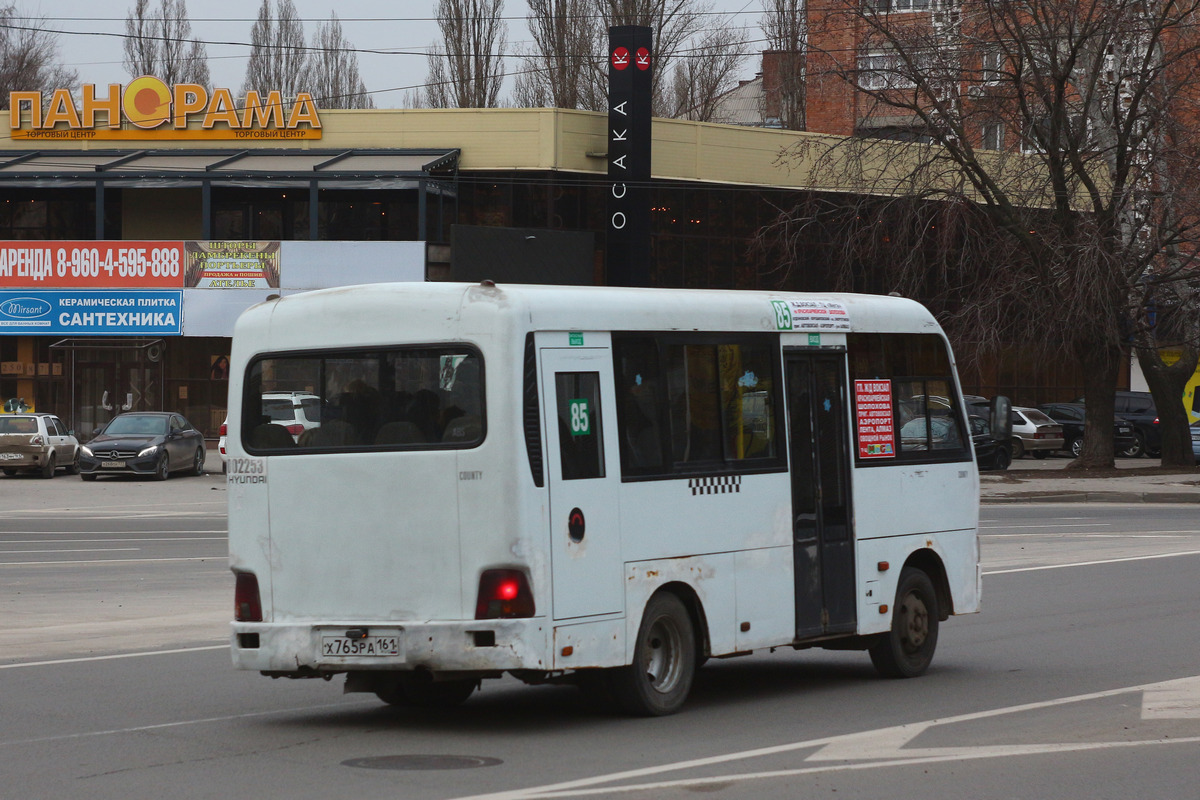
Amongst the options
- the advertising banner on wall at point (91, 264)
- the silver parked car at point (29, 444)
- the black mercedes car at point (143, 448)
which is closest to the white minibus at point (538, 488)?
the black mercedes car at point (143, 448)

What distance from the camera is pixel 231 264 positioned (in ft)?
149

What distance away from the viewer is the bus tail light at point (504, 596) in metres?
8.27

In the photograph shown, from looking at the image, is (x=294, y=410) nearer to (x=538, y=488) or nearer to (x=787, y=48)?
(x=538, y=488)

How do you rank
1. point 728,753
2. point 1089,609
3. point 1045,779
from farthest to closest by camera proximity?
point 1089,609, point 728,753, point 1045,779

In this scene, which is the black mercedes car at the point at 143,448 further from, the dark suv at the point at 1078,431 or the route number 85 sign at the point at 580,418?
the route number 85 sign at the point at 580,418

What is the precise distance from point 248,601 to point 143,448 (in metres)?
28.9

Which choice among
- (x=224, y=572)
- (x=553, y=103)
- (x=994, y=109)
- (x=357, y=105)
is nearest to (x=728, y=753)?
(x=224, y=572)

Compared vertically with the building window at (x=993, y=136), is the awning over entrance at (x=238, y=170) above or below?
above

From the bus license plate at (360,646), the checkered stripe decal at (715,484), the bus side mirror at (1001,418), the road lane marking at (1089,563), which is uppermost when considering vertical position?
the bus side mirror at (1001,418)

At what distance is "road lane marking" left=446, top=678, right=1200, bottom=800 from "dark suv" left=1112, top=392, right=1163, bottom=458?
4237cm

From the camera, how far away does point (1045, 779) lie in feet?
24.3

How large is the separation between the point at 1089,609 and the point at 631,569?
7436 millimetres

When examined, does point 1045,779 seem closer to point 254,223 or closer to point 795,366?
point 795,366

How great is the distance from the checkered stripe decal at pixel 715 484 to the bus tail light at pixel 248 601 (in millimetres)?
2505
